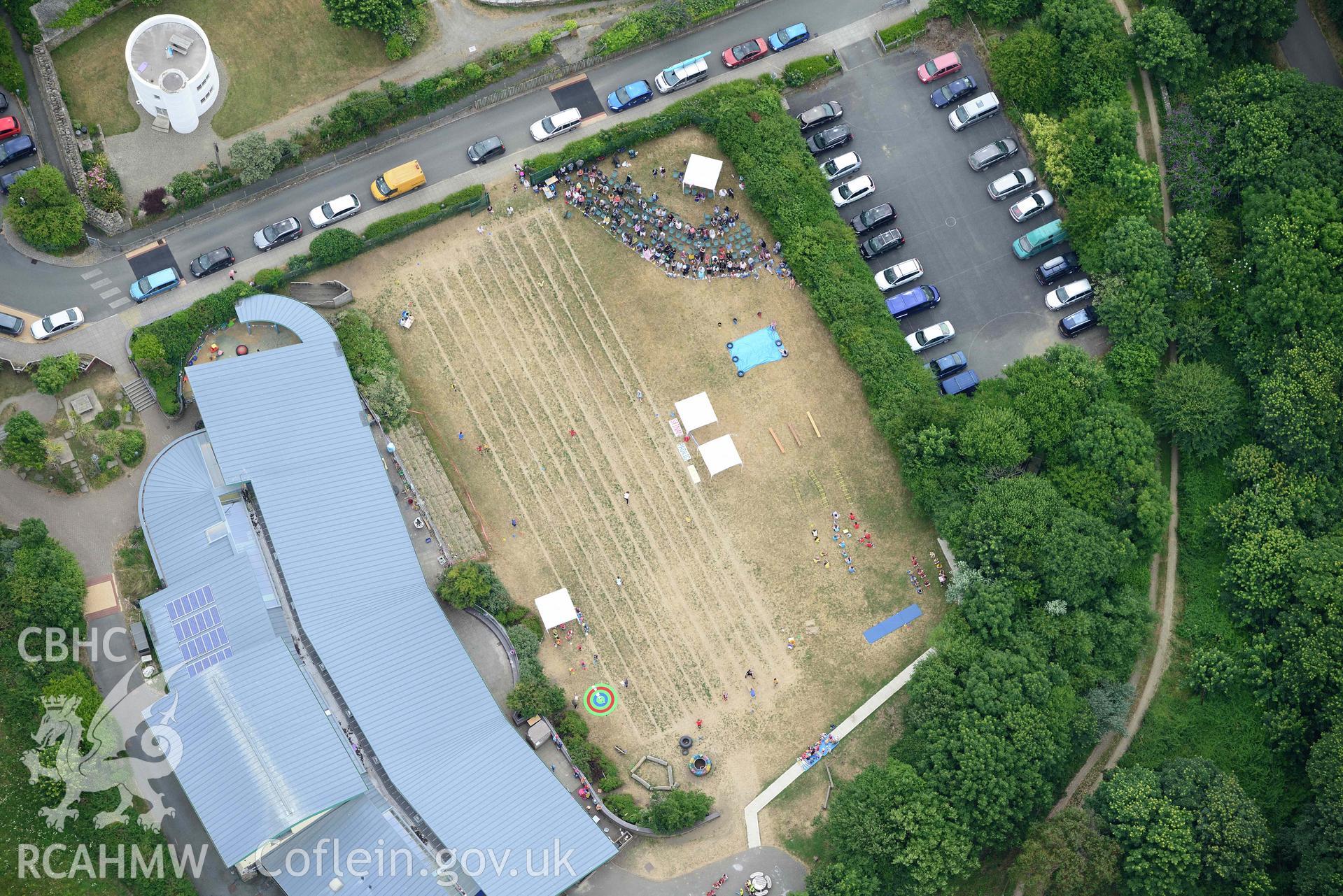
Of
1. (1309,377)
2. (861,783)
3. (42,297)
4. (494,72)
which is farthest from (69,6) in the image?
(1309,377)

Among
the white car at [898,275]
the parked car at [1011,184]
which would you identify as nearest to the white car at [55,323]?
the white car at [898,275]

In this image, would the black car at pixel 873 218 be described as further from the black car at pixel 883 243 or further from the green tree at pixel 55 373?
the green tree at pixel 55 373

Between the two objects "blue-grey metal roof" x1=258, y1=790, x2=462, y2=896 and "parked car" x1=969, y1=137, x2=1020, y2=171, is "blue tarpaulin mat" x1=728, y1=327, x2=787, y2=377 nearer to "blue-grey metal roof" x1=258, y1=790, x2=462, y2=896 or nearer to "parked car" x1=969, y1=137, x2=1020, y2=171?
"parked car" x1=969, y1=137, x2=1020, y2=171

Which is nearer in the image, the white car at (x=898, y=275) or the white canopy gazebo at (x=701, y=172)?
the white car at (x=898, y=275)

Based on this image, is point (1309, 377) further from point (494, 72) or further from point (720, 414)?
point (494, 72)

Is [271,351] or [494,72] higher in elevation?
[494,72]

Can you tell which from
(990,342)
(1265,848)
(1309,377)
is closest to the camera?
(1265,848)
